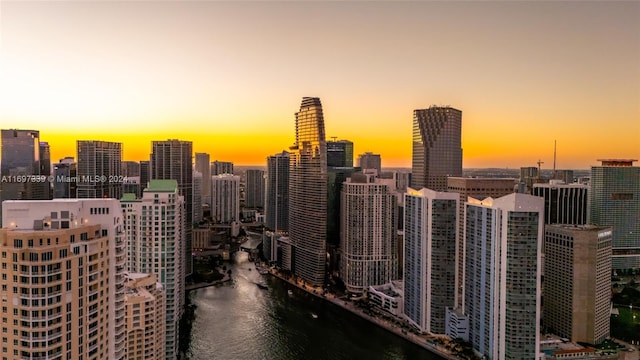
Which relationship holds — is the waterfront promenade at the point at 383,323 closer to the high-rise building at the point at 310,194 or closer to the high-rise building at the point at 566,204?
the high-rise building at the point at 310,194

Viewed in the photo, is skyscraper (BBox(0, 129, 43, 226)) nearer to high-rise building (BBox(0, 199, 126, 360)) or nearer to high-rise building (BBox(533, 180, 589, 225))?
high-rise building (BBox(0, 199, 126, 360))

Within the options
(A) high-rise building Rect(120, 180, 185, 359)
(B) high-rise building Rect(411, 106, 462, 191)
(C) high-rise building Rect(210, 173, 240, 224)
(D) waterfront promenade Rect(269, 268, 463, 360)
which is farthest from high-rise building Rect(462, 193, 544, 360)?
(C) high-rise building Rect(210, 173, 240, 224)

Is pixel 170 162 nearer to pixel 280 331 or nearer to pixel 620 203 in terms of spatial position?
pixel 280 331

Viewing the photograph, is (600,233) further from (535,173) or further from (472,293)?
(535,173)

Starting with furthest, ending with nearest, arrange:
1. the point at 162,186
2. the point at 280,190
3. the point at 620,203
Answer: the point at 280,190 → the point at 620,203 → the point at 162,186

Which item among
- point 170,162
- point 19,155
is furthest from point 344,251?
point 19,155

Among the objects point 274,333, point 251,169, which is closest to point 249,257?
point 274,333
